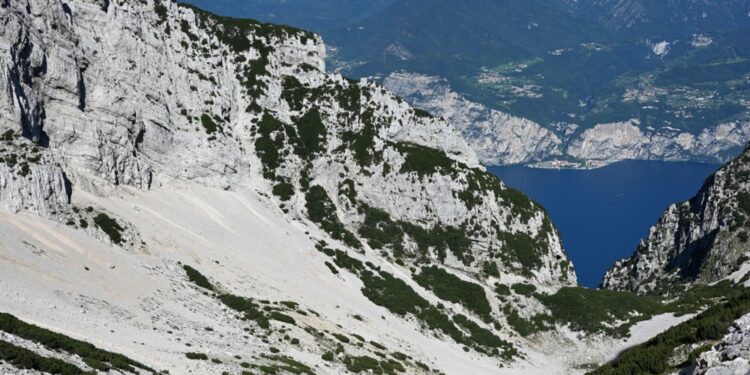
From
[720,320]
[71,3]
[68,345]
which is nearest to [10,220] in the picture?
[68,345]

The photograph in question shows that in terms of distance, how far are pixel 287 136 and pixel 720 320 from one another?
87.3 m

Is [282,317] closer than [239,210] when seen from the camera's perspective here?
Yes

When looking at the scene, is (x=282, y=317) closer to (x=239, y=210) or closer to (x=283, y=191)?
(x=239, y=210)

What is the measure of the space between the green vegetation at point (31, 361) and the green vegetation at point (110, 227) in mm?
35325

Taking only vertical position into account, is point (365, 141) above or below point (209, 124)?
above

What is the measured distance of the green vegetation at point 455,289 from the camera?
93.8m

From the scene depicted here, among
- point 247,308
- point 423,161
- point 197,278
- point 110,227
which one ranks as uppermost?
point 423,161

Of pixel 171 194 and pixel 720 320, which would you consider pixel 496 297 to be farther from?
pixel 720 320

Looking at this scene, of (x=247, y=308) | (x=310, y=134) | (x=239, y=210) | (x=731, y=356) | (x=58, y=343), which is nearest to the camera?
(x=731, y=356)

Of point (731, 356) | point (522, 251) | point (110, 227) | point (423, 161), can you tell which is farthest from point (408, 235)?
point (731, 356)

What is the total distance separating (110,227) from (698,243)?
11124 centimetres

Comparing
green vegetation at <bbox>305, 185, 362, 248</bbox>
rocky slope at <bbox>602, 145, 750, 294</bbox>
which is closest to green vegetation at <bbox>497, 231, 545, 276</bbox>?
green vegetation at <bbox>305, 185, 362, 248</bbox>

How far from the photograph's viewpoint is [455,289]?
95.8m

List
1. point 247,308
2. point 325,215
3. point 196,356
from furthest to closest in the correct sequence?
1. point 325,215
2. point 247,308
3. point 196,356
